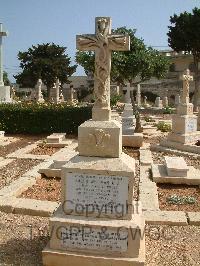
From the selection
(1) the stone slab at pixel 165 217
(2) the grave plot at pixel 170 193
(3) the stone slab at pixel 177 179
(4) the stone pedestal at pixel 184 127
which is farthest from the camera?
(4) the stone pedestal at pixel 184 127

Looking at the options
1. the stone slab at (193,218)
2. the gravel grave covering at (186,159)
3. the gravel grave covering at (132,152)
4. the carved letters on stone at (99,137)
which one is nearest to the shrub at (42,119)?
the gravel grave covering at (132,152)

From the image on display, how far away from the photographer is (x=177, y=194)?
280 inches

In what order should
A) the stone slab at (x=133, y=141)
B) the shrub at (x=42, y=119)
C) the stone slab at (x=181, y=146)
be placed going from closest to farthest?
the stone slab at (x=181, y=146), the stone slab at (x=133, y=141), the shrub at (x=42, y=119)

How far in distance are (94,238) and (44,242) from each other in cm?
104

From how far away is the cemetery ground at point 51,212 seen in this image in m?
4.58

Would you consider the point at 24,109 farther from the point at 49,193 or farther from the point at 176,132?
the point at 49,193

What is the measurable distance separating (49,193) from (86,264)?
120 inches

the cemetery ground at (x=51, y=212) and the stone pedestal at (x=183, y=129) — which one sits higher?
the stone pedestal at (x=183, y=129)

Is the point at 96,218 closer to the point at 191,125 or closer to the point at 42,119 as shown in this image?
the point at 191,125

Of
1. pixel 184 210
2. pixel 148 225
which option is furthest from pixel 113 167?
A: pixel 184 210

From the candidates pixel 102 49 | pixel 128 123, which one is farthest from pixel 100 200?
pixel 128 123

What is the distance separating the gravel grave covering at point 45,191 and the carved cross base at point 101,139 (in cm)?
254

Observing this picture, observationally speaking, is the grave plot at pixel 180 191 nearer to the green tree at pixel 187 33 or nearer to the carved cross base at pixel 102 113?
the carved cross base at pixel 102 113

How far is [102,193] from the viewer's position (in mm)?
4273
